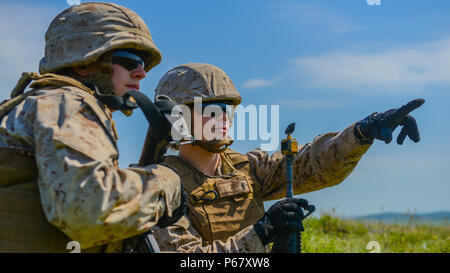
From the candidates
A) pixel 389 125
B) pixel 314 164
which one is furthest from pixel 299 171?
pixel 389 125

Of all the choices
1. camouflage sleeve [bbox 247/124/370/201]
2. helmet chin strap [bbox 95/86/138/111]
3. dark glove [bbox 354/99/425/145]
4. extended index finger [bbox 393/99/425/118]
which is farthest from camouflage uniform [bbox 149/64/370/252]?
helmet chin strap [bbox 95/86/138/111]

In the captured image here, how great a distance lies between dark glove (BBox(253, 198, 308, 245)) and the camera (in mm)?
4695

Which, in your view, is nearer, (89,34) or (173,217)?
(173,217)

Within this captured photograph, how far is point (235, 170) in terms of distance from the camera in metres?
5.65

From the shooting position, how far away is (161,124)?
150 inches

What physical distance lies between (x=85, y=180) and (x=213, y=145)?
2.31 metres

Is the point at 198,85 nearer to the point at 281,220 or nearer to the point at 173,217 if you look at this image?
the point at 281,220

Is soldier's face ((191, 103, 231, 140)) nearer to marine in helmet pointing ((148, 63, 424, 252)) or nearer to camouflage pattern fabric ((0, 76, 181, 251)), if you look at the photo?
marine in helmet pointing ((148, 63, 424, 252))

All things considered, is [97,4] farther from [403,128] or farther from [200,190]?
[403,128]

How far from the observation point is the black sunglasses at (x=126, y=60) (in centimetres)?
Result: 430

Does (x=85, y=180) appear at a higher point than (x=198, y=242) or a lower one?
higher
